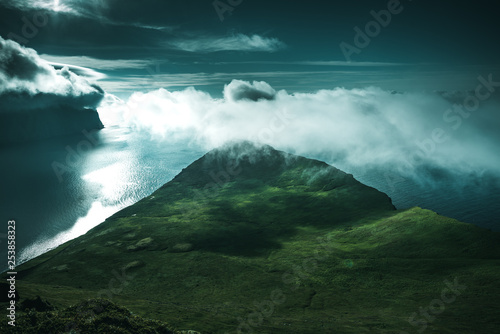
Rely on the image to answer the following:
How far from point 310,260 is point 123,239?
413 ft

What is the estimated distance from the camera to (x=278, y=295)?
10488 centimetres

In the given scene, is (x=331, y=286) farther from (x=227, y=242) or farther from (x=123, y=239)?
(x=123, y=239)

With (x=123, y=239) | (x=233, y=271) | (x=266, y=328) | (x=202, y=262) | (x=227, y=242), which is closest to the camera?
(x=266, y=328)

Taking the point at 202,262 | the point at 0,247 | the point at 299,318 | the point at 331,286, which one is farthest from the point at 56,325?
the point at 0,247

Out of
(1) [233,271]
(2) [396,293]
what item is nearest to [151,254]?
(1) [233,271]

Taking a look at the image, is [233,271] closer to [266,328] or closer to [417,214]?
[266,328]

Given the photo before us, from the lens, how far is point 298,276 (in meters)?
121

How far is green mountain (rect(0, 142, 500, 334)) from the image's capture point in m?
78.4

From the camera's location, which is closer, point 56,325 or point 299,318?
point 56,325

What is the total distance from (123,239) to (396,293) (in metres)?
164

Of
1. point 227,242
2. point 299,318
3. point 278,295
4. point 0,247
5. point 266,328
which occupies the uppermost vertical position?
point 266,328

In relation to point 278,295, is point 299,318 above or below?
above

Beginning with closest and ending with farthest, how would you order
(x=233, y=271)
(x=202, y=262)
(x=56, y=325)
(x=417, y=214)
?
1. (x=56, y=325)
2. (x=233, y=271)
3. (x=202, y=262)
4. (x=417, y=214)

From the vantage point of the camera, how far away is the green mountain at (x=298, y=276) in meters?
78.4
